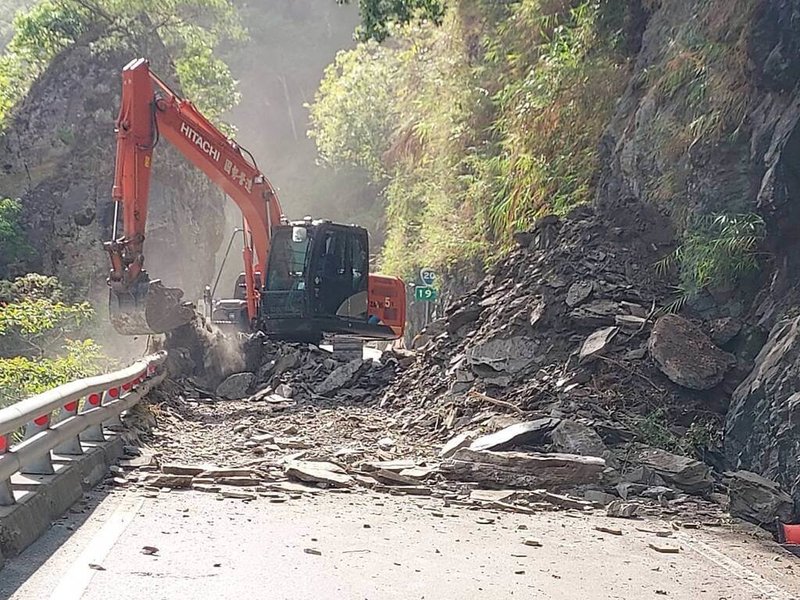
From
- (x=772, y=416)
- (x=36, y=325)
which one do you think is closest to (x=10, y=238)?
(x=36, y=325)

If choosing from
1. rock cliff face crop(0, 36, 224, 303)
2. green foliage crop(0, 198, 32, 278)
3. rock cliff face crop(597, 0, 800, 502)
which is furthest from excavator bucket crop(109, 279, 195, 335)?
green foliage crop(0, 198, 32, 278)

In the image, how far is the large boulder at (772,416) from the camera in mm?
9086

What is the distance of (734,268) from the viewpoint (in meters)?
12.1

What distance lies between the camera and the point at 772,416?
9609 millimetres

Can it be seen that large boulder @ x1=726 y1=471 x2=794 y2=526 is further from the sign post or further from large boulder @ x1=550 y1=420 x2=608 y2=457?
the sign post

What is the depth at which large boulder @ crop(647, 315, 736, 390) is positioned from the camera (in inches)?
449

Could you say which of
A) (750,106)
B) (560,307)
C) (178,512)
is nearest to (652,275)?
(560,307)

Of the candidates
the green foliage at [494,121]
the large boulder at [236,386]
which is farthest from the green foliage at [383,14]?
the large boulder at [236,386]

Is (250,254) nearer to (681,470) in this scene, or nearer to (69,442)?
(69,442)

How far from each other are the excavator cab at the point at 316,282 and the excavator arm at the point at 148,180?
702 mm

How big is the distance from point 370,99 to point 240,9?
32.6 metres

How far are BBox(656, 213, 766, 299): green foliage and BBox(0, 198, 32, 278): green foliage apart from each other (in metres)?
20.4

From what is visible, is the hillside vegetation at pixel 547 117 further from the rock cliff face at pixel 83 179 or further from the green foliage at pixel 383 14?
the rock cliff face at pixel 83 179

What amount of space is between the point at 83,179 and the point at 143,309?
15.8 metres
